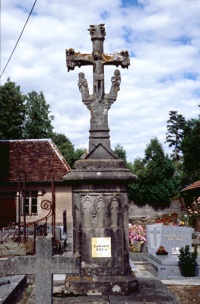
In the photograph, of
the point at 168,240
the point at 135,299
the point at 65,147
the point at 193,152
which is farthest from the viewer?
the point at 65,147

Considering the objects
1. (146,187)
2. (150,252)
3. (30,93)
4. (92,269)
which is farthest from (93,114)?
(30,93)

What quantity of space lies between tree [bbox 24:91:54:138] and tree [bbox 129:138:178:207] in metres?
11.5

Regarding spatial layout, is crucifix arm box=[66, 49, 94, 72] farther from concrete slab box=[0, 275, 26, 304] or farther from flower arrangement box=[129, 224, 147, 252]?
flower arrangement box=[129, 224, 147, 252]

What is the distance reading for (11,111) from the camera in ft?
134

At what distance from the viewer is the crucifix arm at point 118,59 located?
25.8 ft

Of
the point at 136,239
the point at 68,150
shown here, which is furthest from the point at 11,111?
the point at 136,239

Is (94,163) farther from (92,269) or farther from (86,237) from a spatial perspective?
(92,269)

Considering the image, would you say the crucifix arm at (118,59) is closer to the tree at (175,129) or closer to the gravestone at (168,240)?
the gravestone at (168,240)

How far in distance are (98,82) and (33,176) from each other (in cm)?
1864

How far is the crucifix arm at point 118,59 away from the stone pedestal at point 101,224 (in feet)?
7.65

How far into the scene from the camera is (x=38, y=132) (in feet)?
138

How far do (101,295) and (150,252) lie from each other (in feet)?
24.7

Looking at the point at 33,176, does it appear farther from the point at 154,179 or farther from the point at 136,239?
the point at 154,179

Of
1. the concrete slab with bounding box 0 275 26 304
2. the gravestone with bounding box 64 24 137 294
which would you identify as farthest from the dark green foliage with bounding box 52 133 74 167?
the concrete slab with bounding box 0 275 26 304
